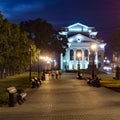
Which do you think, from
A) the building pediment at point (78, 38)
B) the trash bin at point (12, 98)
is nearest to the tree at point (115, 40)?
the building pediment at point (78, 38)

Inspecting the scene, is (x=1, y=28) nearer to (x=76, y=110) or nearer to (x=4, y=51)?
(x=4, y=51)

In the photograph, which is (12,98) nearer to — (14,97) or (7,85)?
(14,97)

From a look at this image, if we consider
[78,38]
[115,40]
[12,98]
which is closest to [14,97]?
[12,98]

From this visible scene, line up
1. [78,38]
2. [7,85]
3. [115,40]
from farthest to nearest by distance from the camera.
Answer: [78,38] → [115,40] → [7,85]

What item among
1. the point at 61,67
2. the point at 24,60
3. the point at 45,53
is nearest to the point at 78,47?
the point at 61,67

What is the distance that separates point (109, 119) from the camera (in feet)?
57.0

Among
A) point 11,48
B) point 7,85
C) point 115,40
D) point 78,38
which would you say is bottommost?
point 7,85

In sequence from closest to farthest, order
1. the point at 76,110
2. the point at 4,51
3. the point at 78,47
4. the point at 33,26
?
the point at 76,110
the point at 4,51
the point at 33,26
the point at 78,47

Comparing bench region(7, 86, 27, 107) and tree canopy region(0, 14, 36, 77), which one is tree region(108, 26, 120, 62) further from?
bench region(7, 86, 27, 107)

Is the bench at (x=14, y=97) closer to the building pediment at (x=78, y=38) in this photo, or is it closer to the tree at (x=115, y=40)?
the tree at (x=115, y=40)

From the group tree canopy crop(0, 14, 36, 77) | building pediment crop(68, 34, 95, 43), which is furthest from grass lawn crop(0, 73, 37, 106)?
building pediment crop(68, 34, 95, 43)

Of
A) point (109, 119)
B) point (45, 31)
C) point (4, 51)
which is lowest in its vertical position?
point (109, 119)

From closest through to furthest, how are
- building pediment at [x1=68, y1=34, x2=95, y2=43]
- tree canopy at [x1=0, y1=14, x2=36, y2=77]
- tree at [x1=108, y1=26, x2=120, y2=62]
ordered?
tree canopy at [x1=0, y1=14, x2=36, y2=77] < tree at [x1=108, y1=26, x2=120, y2=62] < building pediment at [x1=68, y1=34, x2=95, y2=43]

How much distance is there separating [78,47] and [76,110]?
170665mm
